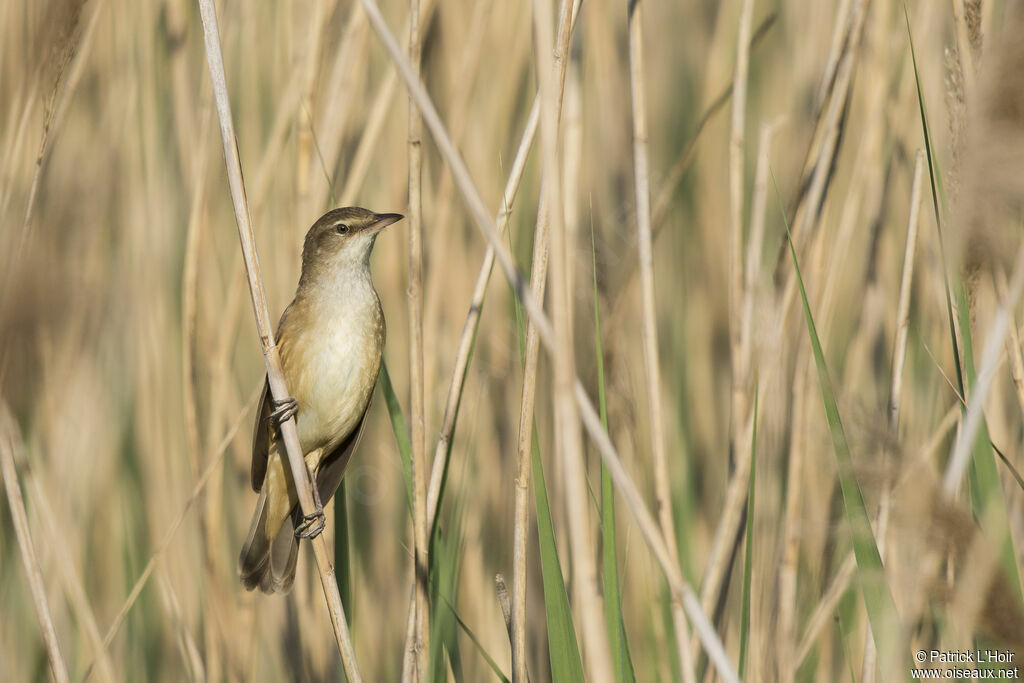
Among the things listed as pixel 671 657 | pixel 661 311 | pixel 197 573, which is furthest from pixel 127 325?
pixel 671 657

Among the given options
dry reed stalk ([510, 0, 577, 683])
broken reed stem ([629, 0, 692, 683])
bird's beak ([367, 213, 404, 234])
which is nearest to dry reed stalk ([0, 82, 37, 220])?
bird's beak ([367, 213, 404, 234])

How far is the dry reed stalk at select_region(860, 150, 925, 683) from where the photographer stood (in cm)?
166

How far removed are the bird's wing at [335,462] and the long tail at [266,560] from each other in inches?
5.8

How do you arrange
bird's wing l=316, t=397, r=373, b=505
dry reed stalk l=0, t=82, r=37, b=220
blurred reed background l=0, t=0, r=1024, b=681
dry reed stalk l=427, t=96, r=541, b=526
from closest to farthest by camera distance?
dry reed stalk l=427, t=96, r=541, b=526 → dry reed stalk l=0, t=82, r=37, b=220 → blurred reed background l=0, t=0, r=1024, b=681 → bird's wing l=316, t=397, r=373, b=505

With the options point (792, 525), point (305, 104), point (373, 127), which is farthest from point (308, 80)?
point (792, 525)

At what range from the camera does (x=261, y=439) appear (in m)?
2.21

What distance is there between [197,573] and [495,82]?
1.68m

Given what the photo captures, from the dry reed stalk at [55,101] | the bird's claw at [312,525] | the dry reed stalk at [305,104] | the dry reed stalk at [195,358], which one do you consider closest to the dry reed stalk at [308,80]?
the dry reed stalk at [305,104]

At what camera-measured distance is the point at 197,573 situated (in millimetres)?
2605

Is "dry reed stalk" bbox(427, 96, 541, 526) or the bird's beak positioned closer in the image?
"dry reed stalk" bbox(427, 96, 541, 526)

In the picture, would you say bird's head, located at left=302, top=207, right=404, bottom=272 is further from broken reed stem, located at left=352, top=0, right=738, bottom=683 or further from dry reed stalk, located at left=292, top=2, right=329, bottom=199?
broken reed stem, located at left=352, top=0, right=738, bottom=683

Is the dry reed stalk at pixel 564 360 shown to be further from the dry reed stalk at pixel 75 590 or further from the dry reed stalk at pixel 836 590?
the dry reed stalk at pixel 75 590

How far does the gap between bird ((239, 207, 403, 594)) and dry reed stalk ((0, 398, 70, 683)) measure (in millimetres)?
559

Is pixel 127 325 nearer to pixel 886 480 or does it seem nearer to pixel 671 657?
pixel 671 657
